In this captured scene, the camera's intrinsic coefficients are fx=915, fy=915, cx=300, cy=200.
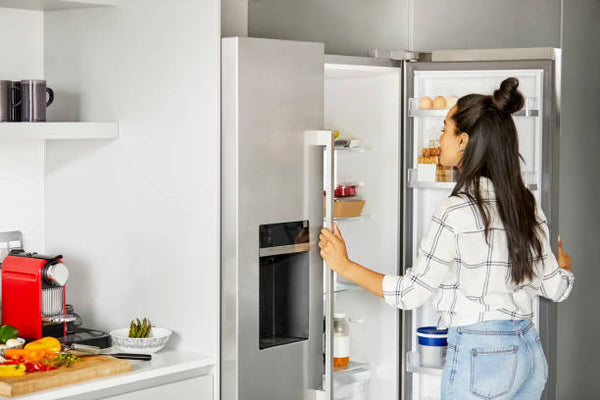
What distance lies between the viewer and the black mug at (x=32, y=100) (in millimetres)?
2930

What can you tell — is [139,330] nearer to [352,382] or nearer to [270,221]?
[270,221]

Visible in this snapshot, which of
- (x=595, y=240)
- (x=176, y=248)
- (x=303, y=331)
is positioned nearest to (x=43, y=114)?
(x=176, y=248)

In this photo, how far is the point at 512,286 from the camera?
2.79 metres

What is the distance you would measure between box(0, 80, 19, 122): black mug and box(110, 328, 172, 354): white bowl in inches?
30.7

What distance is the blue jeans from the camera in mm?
2814

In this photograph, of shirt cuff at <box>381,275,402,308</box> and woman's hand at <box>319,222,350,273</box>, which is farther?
woman's hand at <box>319,222,350,273</box>

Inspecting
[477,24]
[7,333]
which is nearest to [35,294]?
[7,333]

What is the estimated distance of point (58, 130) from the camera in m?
2.93

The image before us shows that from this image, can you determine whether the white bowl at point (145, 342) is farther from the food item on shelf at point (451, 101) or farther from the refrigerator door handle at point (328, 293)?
the food item on shelf at point (451, 101)

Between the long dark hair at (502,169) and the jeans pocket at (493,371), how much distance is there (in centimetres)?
24

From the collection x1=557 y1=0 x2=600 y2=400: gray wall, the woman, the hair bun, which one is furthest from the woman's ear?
x1=557 y1=0 x2=600 y2=400: gray wall

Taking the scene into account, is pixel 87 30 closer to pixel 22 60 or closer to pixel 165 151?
pixel 22 60

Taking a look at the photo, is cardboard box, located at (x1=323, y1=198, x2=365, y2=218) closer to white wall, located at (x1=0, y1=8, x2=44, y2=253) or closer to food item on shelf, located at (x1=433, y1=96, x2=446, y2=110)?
food item on shelf, located at (x1=433, y1=96, x2=446, y2=110)

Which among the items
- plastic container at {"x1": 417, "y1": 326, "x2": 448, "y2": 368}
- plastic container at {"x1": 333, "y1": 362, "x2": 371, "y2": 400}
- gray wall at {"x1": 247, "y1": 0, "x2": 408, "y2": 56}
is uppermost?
gray wall at {"x1": 247, "y1": 0, "x2": 408, "y2": 56}
